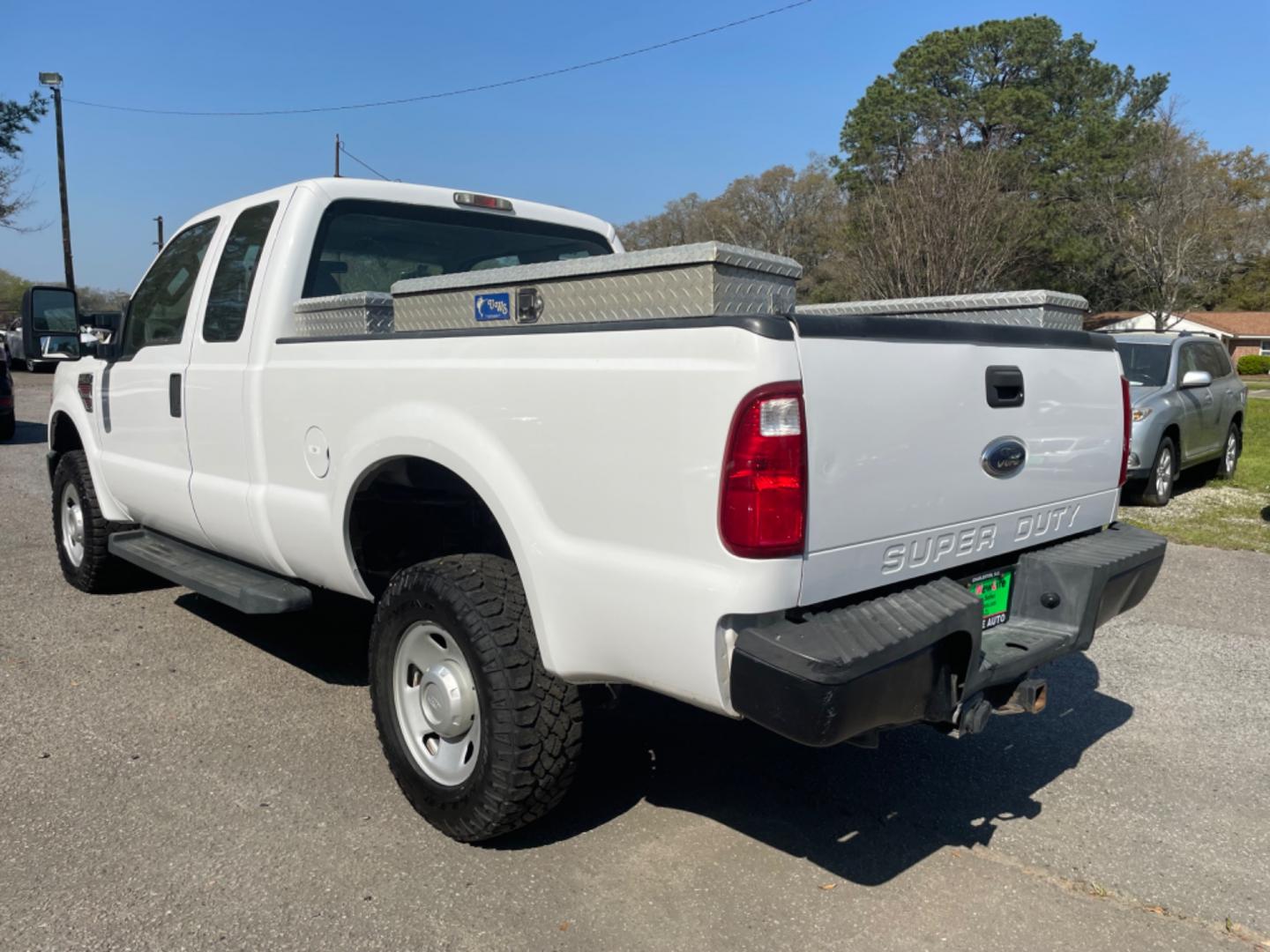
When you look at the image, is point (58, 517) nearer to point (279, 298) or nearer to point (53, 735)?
point (53, 735)

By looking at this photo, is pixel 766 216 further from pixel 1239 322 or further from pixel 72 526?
pixel 72 526

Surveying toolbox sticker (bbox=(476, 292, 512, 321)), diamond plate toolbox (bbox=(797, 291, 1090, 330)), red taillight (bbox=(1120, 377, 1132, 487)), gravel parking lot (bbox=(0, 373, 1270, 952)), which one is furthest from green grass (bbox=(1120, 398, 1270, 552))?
toolbox sticker (bbox=(476, 292, 512, 321))

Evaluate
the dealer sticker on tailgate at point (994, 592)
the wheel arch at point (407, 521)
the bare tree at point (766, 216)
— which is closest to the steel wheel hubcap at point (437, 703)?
the wheel arch at point (407, 521)

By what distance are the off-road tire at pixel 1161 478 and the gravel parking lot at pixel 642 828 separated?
5147mm

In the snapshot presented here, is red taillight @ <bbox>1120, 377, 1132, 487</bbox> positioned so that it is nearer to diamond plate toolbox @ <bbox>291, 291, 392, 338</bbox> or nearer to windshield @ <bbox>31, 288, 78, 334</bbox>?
diamond plate toolbox @ <bbox>291, 291, 392, 338</bbox>

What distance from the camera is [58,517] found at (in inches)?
244

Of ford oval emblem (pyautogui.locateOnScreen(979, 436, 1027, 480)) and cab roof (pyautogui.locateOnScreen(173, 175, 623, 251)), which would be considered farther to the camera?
cab roof (pyautogui.locateOnScreen(173, 175, 623, 251))

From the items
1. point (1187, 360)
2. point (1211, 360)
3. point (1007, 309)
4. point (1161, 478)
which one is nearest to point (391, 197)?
point (1007, 309)

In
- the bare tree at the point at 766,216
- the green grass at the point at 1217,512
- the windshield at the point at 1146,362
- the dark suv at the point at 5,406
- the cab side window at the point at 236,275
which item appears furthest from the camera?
the bare tree at the point at 766,216

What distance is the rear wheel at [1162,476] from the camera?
9.74 m

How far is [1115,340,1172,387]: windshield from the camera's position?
1033 cm

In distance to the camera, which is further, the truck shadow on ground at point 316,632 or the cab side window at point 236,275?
the truck shadow on ground at point 316,632

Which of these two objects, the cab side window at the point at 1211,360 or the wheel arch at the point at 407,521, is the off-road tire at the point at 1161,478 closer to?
the cab side window at the point at 1211,360

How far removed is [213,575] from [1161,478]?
8790 millimetres
